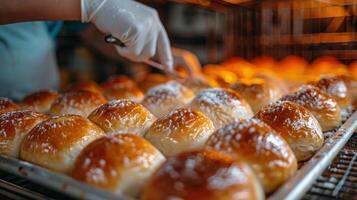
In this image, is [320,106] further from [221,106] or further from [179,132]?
[179,132]

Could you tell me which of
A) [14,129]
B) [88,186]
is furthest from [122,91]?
[88,186]

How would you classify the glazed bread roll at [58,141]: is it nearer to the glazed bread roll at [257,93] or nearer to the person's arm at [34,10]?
the person's arm at [34,10]

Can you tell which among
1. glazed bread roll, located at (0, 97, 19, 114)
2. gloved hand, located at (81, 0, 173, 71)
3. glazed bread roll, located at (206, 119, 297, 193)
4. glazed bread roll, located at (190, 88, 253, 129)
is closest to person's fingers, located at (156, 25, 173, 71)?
gloved hand, located at (81, 0, 173, 71)

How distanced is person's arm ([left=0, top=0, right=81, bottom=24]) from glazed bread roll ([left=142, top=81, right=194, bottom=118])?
0.72 metres

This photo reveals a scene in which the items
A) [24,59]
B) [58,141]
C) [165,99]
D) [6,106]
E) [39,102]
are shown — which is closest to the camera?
[58,141]

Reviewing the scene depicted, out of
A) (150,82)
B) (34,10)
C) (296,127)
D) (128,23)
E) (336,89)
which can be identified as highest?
(34,10)

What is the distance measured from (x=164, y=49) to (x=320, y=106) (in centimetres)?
122

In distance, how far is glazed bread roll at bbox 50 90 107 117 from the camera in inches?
87.0

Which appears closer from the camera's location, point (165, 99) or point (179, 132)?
point (179, 132)

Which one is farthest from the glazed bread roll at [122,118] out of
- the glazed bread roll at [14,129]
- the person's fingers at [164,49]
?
the person's fingers at [164,49]

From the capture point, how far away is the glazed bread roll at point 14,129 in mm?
1664

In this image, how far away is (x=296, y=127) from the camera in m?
1.64

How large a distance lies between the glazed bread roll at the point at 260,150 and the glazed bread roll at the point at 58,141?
537mm

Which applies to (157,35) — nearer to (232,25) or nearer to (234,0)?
(234,0)
